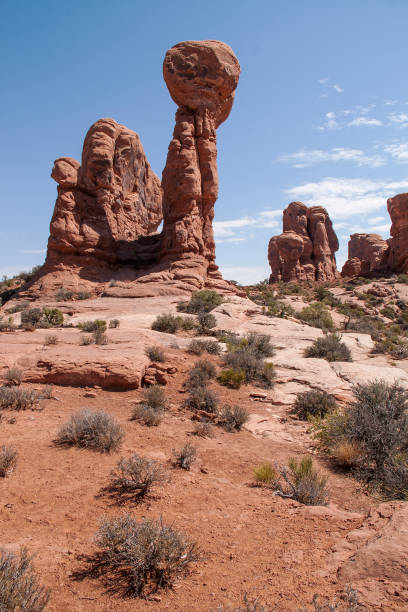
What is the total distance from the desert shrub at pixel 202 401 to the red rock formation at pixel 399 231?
3610cm

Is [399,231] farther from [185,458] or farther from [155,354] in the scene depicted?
[185,458]

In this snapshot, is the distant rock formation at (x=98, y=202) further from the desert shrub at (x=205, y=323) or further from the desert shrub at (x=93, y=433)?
the desert shrub at (x=93, y=433)

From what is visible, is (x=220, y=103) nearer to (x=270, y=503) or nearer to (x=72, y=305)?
(x=72, y=305)

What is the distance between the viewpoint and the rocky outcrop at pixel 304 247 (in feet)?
154

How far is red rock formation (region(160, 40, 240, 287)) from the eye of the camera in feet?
68.1

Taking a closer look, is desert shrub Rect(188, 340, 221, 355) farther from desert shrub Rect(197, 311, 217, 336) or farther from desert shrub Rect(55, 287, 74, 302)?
desert shrub Rect(55, 287, 74, 302)

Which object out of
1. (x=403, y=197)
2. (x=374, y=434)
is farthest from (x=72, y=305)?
(x=403, y=197)

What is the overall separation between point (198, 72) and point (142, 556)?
24.4 m

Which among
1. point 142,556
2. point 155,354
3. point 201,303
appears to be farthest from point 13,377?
point 201,303

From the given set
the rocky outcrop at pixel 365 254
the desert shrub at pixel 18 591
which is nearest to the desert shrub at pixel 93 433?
the desert shrub at pixel 18 591

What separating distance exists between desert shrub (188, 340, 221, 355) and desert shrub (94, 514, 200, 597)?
7277 millimetres

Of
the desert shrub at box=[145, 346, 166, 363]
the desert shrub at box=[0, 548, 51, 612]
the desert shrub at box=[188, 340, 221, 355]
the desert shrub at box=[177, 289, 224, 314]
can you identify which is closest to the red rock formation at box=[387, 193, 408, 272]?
the desert shrub at box=[177, 289, 224, 314]

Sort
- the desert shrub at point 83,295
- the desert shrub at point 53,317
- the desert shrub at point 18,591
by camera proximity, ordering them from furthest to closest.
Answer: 1. the desert shrub at point 83,295
2. the desert shrub at point 53,317
3. the desert shrub at point 18,591

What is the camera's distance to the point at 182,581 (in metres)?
2.58
